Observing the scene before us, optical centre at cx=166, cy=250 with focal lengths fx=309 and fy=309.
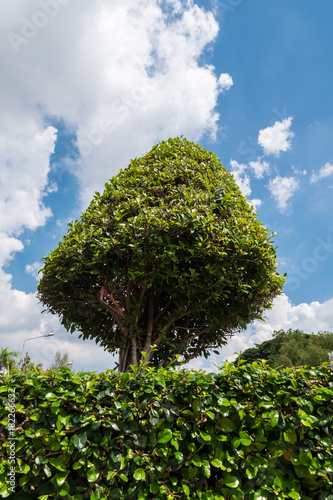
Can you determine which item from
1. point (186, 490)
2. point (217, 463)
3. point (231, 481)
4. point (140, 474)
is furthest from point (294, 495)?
point (140, 474)

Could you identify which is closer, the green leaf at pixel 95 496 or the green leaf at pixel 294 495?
the green leaf at pixel 95 496

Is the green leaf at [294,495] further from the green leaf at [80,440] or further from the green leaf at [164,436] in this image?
the green leaf at [80,440]

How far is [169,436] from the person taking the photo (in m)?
3.13

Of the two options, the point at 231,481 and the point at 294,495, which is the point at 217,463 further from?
the point at 294,495

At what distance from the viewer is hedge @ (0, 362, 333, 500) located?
3.12 m

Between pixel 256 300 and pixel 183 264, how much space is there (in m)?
1.76

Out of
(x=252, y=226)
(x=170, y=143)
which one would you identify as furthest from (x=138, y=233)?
(x=170, y=143)

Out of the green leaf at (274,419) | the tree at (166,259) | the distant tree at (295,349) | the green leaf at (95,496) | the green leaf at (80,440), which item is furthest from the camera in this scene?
the distant tree at (295,349)

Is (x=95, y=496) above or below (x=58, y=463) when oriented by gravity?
Answer: below

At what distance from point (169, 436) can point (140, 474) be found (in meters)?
0.44

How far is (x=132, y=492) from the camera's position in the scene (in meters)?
3.04

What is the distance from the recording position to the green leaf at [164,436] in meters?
3.13

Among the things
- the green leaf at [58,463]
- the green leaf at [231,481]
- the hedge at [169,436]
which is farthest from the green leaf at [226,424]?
the green leaf at [58,463]

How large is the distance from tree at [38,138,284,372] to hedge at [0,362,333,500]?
6.92ft
